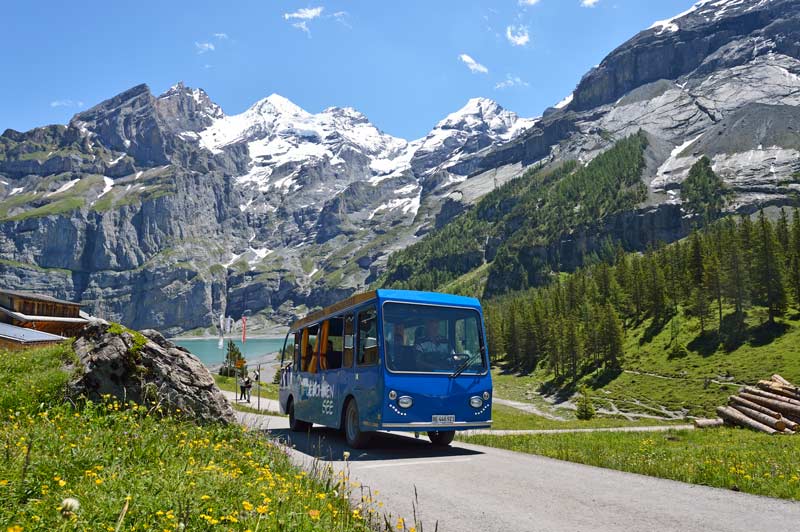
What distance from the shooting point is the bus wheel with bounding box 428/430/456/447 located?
15834mm

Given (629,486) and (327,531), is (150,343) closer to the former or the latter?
(327,531)

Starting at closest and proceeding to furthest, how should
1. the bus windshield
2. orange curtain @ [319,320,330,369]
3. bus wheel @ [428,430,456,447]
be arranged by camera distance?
the bus windshield
bus wheel @ [428,430,456,447]
orange curtain @ [319,320,330,369]

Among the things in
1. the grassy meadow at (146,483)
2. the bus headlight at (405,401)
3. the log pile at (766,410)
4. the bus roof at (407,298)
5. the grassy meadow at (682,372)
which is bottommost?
the grassy meadow at (682,372)

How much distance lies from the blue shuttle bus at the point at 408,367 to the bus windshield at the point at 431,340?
25 millimetres

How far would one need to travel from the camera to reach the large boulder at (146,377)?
1184cm

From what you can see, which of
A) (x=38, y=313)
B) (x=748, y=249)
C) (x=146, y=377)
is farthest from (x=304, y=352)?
(x=748, y=249)

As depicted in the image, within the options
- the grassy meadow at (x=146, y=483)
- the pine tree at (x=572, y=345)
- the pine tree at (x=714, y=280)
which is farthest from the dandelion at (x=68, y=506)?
the pine tree at (x=714, y=280)

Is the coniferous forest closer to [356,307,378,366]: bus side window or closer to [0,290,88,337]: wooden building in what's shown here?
[0,290,88,337]: wooden building

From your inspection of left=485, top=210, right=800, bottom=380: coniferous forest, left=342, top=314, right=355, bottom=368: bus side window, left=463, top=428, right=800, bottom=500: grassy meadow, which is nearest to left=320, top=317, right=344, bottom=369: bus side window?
left=342, top=314, right=355, bottom=368: bus side window

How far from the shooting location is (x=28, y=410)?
1110 cm

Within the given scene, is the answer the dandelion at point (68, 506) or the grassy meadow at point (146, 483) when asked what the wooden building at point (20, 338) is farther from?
the dandelion at point (68, 506)

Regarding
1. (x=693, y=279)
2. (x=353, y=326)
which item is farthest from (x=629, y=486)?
(x=693, y=279)

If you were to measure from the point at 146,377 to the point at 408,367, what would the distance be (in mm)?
6108

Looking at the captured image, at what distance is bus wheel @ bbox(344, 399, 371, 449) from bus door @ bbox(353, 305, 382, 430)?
1.57 feet
